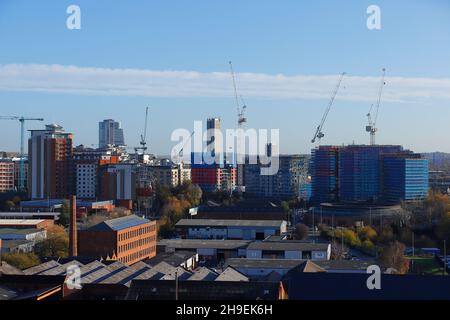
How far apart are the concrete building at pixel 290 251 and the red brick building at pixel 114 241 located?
2.29 meters

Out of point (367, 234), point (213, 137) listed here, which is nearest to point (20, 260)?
point (367, 234)

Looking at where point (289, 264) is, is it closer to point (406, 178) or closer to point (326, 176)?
point (406, 178)

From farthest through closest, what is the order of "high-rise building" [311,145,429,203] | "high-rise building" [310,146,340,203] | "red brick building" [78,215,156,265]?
"high-rise building" [310,146,340,203], "high-rise building" [311,145,429,203], "red brick building" [78,215,156,265]

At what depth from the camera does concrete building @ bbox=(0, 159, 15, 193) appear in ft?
103

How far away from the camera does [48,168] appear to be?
25297mm

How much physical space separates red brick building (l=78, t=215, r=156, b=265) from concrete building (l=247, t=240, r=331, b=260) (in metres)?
2.29

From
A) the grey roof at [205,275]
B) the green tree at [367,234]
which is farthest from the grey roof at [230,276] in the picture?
the green tree at [367,234]

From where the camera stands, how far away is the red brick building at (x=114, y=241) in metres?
12.9

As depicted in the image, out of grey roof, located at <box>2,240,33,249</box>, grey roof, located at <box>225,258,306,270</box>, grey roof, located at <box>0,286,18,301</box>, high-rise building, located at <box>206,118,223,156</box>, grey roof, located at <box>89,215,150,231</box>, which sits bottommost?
grey roof, located at <box>2,240,33,249</box>

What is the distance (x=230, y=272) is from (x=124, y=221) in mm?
5028

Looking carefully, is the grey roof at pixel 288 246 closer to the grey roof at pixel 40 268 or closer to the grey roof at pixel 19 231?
the grey roof at pixel 40 268

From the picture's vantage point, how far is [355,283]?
284 inches

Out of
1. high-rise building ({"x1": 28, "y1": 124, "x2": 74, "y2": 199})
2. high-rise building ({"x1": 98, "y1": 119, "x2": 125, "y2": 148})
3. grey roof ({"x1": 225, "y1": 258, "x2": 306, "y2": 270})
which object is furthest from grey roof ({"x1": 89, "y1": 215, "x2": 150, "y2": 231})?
high-rise building ({"x1": 98, "y1": 119, "x2": 125, "y2": 148})

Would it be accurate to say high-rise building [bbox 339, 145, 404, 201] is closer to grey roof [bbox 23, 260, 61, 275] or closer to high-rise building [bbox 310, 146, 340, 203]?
high-rise building [bbox 310, 146, 340, 203]
